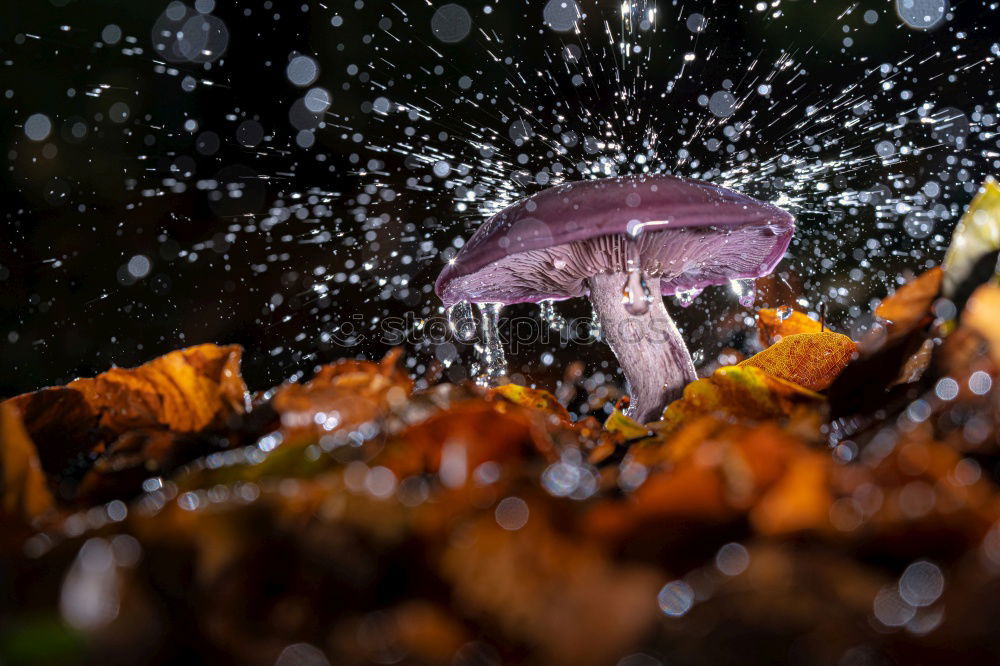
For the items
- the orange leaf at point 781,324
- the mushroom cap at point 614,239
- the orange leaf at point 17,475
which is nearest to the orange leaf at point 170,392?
the orange leaf at point 17,475

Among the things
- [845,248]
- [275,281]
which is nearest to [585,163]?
[845,248]

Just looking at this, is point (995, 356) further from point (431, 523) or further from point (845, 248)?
point (845, 248)

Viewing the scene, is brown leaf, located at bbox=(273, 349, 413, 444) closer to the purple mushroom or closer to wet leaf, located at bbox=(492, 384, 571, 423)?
wet leaf, located at bbox=(492, 384, 571, 423)

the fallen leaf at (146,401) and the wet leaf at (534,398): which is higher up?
the fallen leaf at (146,401)

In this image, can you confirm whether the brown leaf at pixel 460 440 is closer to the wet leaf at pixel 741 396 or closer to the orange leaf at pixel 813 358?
the wet leaf at pixel 741 396

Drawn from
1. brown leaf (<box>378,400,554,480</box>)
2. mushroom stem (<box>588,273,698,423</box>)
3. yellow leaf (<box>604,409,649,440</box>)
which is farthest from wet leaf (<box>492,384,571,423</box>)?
mushroom stem (<box>588,273,698,423</box>)

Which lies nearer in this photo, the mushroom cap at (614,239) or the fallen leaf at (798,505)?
the fallen leaf at (798,505)
